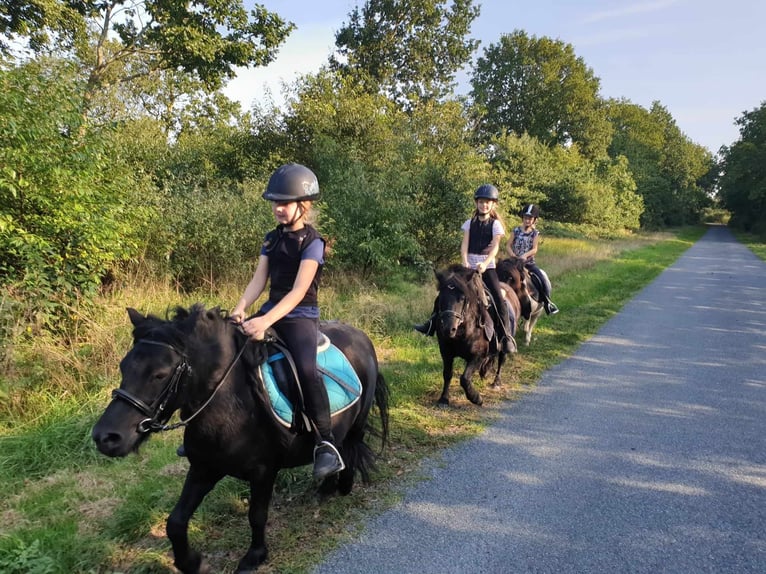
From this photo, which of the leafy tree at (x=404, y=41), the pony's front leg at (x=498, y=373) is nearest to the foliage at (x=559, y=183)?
the leafy tree at (x=404, y=41)

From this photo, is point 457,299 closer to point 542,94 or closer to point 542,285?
point 542,285

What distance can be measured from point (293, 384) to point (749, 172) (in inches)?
2336

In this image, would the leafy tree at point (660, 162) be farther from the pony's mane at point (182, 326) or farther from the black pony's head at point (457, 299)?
the pony's mane at point (182, 326)

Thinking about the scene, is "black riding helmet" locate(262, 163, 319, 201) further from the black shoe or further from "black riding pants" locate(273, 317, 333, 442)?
the black shoe

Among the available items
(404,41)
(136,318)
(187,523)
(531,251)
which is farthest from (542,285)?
(404,41)

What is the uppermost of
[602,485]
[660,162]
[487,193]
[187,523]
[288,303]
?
[660,162]

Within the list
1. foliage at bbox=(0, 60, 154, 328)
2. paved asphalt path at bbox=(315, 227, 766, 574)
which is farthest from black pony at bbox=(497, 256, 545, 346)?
foliage at bbox=(0, 60, 154, 328)

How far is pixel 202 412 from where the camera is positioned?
2709 mm

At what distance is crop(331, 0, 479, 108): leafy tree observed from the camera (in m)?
29.7

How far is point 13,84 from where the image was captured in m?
5.80

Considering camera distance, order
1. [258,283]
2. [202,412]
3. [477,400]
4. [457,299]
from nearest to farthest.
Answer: [202,412]
[258,283]
[457,299]
[477,400]

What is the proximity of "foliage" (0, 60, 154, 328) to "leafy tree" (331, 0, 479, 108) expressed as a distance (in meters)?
25.2

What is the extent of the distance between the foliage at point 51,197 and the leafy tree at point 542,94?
44897 millimetres

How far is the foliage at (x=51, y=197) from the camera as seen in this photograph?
5648 millimetres
